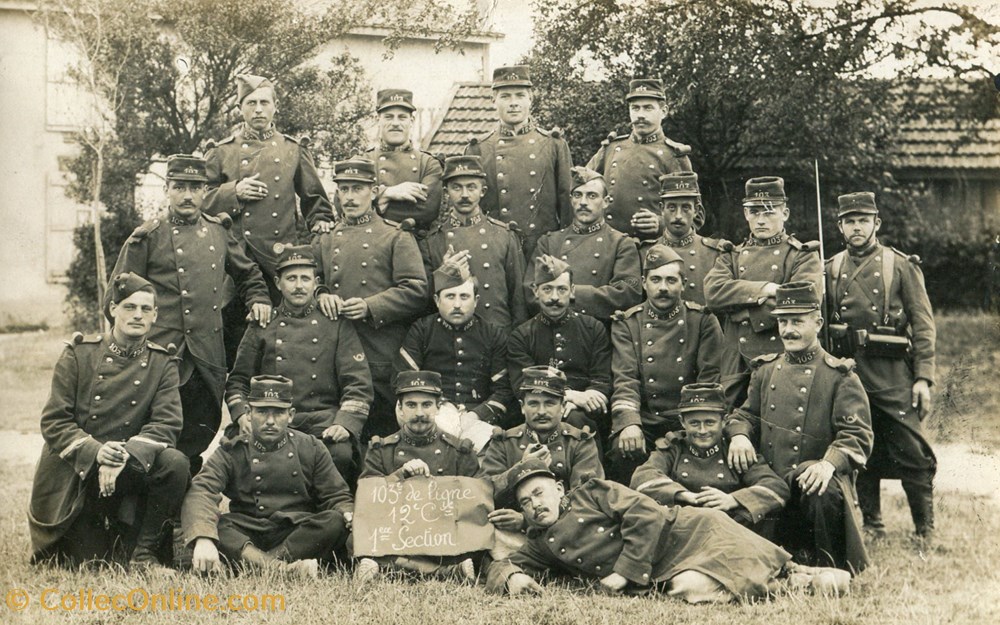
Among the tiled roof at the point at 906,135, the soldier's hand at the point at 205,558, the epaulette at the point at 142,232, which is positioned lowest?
the soldier's hand at the point at 205,558

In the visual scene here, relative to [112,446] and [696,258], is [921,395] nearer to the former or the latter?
[696,258]

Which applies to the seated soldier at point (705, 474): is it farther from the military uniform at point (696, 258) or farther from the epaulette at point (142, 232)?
the epaulette at point (142, 232)

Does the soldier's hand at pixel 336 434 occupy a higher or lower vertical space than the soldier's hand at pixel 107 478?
higher

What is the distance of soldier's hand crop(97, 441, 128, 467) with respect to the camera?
5695 millimetres

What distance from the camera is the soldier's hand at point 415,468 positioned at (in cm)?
574

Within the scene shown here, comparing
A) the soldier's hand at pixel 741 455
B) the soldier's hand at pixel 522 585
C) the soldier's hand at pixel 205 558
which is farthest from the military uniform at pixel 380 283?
the soldier's hand at pixel 741 455

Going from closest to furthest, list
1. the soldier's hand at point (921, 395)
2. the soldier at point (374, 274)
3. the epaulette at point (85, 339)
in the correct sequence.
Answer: the epaulette at point (85, 339) < the soldier's hand at point (921, 395) < the soldier at point (374, 274)

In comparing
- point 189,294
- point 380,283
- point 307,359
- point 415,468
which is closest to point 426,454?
point 415,468

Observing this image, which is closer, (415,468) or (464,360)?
(415,468)

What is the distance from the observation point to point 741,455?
5.78 m

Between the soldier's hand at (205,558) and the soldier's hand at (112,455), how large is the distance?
2.14ft

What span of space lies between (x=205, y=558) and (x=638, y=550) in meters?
2.23

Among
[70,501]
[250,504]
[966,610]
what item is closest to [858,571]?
[966,610]

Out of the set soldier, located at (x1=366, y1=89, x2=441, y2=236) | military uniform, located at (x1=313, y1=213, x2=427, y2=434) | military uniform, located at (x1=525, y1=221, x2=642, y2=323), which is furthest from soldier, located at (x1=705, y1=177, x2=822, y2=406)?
soldier, located at (x1=366, y1=89, x2=441, y2=236)
